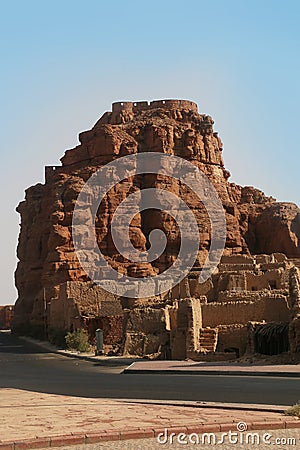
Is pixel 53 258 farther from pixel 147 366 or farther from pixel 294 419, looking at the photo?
pixel 294 419

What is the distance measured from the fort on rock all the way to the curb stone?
2016cm

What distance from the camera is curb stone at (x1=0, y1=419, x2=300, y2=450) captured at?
10156 mm

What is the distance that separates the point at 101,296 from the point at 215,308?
16782 mm

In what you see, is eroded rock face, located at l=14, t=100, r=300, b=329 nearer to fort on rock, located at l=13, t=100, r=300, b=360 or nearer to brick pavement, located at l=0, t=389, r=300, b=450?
fort on rock, located at l=13, t=100, r=300, b=360

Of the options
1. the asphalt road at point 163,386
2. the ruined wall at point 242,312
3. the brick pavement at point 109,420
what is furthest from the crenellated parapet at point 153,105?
the brick pavement at point 109,420

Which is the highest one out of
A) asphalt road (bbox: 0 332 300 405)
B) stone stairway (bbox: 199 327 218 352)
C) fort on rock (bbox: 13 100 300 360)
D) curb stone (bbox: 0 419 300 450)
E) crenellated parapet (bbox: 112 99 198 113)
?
crenellated parapet (bbox: 112 99 198 113)

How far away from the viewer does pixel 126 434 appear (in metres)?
10.7

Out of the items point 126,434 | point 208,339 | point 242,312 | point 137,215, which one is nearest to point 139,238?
point 137,215

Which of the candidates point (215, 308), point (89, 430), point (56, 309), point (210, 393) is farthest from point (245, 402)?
point (56, 309)

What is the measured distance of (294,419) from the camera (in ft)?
38.3

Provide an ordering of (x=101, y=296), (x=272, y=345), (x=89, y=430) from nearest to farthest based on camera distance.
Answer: (x=89, y=430) → (x=272, y=345) → (x=101, y=296)

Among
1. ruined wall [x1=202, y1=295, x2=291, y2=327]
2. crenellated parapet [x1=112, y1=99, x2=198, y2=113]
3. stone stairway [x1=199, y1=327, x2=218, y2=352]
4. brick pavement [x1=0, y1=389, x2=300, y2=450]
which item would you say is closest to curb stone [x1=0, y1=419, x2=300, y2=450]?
brick pavement [x1=0, y1=389, x2=300, y2=450]

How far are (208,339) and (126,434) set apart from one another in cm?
1852

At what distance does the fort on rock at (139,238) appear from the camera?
131 feet
